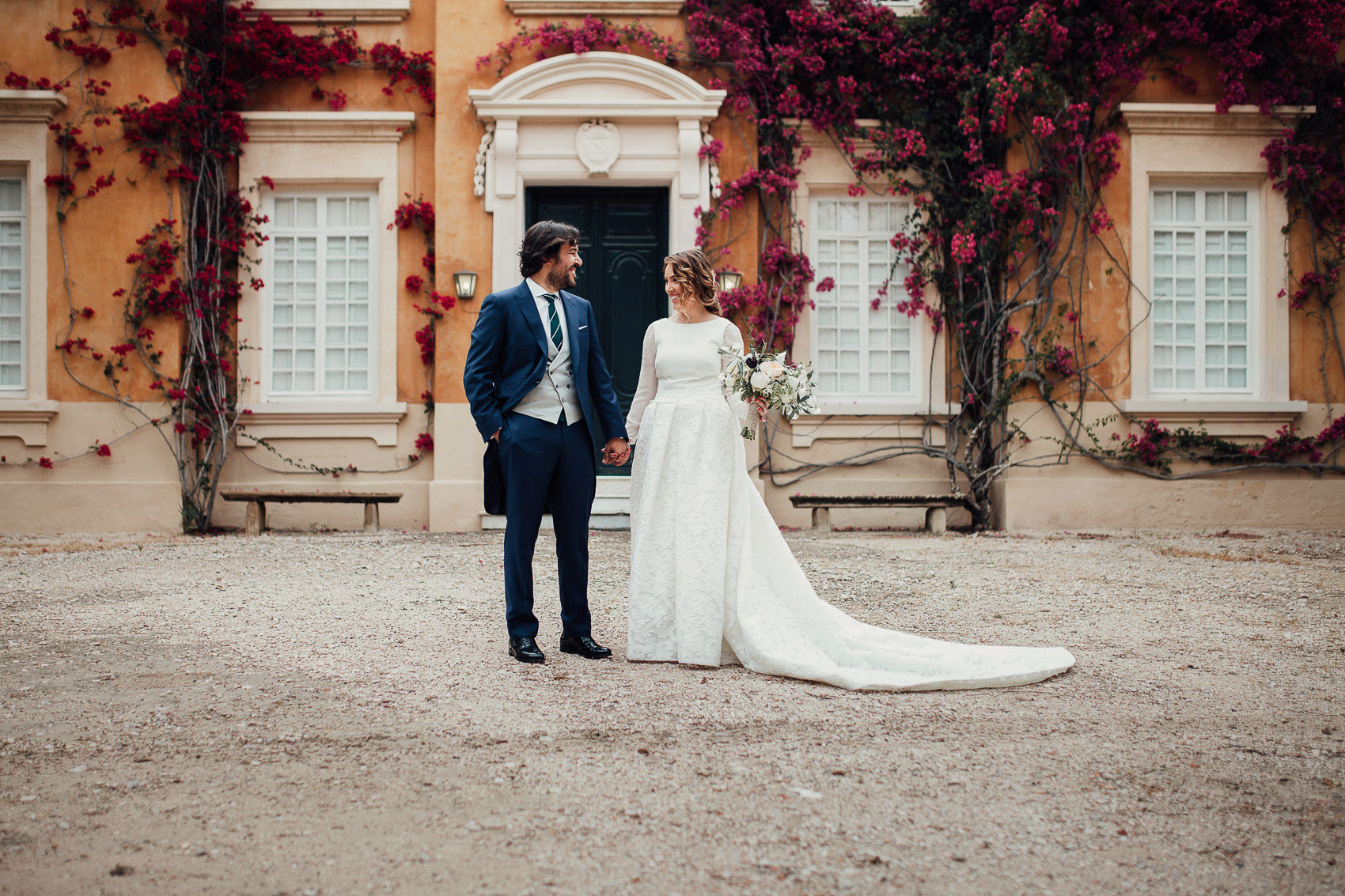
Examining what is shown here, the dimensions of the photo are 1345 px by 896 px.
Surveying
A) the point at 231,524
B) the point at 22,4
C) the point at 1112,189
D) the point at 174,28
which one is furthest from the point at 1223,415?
the point at 22,4

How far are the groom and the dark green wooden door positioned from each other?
512 cm

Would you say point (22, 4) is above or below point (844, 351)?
above

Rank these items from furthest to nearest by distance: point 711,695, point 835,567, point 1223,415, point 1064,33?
point 1223,415 < point 1064,33 < point 835,567 < point 711,695

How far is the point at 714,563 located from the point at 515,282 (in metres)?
5.58

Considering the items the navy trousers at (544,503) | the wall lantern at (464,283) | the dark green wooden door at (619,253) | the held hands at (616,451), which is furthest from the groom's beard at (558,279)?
the dark green wooden door at (619,253)

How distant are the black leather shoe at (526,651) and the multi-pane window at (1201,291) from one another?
754cm

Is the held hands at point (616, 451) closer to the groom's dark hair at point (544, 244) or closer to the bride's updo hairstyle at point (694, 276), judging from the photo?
the bride's updo hairstyle at point (694, 276)

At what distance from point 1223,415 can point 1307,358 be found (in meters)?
0.98

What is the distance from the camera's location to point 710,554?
422 centimetres

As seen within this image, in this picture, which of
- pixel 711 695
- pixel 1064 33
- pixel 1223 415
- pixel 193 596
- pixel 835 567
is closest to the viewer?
pixel 711 695

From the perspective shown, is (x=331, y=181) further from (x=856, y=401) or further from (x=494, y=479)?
(x=494, y=479)

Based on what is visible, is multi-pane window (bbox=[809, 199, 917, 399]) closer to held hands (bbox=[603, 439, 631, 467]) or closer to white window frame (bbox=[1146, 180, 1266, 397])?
white window frame (bbox=[1146, 180, 1266, 397])

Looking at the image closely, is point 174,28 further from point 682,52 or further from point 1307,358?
point 1307,358

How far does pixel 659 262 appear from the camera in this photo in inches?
378
